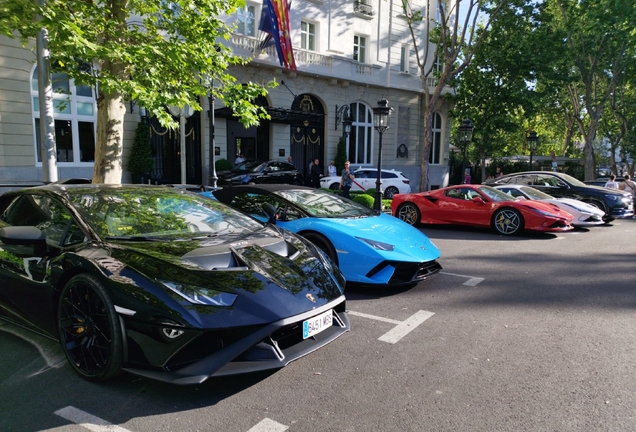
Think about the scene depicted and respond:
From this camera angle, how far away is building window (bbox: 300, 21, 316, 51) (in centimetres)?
2378

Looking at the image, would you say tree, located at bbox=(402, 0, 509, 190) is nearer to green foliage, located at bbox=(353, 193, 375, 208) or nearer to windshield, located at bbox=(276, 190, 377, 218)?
green foliage, located at bbox=(353, 193, 375, 208)

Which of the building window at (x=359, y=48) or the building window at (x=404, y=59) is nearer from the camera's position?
the building window at (x=359, y=48)

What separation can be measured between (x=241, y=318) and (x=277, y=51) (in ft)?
63.5

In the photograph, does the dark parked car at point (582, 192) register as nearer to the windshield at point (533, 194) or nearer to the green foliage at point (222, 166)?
the windshield at point (533, 194)

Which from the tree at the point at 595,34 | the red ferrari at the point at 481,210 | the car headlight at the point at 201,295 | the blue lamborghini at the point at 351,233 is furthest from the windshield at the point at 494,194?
the tree at the point at 595,34

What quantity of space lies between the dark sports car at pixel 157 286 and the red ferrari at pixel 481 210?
315 inches

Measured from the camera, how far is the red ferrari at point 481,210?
1066 cm

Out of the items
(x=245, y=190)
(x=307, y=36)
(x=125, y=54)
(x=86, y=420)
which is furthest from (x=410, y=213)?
(x=307, y=36)

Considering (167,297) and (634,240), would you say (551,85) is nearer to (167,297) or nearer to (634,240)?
(634,240)

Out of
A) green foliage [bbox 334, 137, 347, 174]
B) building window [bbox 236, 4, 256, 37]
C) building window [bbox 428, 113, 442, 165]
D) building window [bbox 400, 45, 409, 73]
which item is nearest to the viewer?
building window [bbox 236, 4, 256, 37]

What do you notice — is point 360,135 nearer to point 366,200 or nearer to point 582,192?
point 366,200

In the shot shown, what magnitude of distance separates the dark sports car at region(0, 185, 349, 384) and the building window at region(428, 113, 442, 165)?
1150 inches

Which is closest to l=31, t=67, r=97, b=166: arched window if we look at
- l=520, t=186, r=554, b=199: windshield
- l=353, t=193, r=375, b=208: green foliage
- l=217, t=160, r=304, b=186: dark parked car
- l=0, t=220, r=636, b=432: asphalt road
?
l=217, t=160, r=304, b=186: dark parked car

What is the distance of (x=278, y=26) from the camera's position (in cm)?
2011
